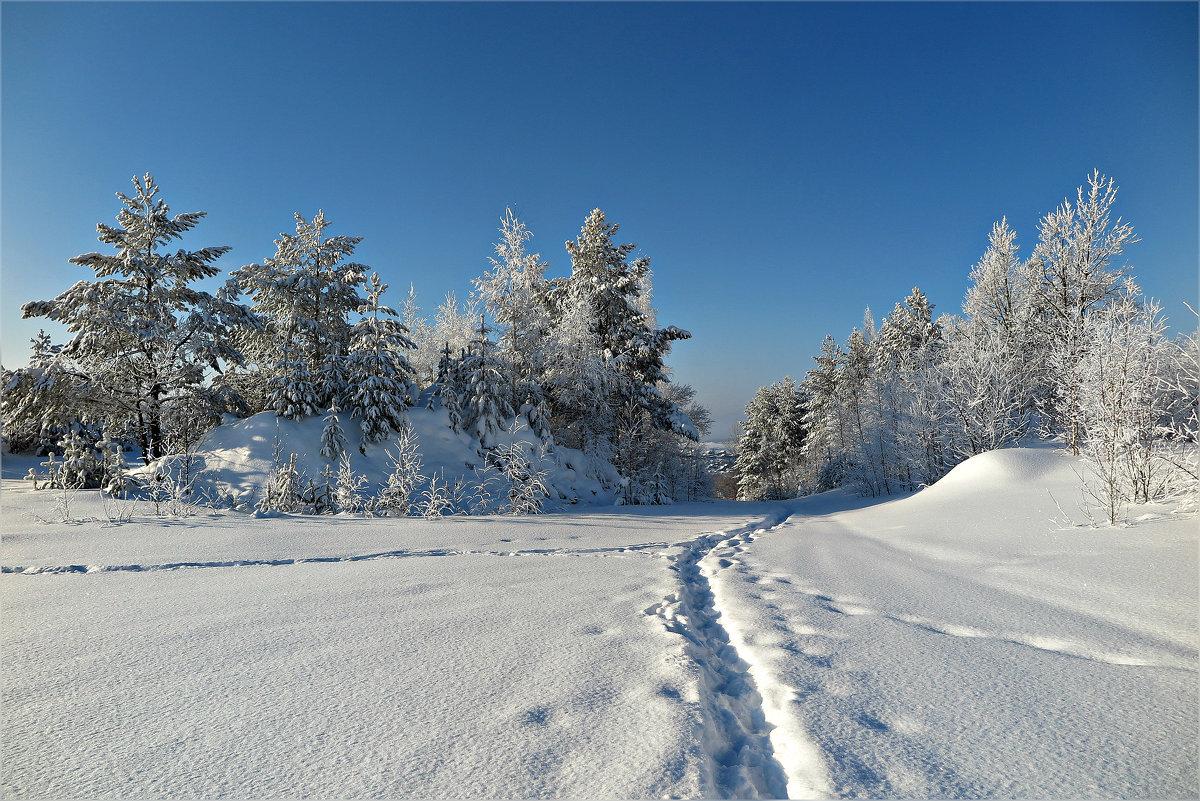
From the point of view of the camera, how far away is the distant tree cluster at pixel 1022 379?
5543 millimetres

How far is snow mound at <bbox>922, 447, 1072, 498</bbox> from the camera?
7672mm

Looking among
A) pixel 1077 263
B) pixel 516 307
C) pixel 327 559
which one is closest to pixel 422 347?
pixel 516 307

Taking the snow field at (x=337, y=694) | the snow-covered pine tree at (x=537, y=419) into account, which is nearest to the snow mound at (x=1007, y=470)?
the snow field at (x=337, y=694)

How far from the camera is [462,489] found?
1112 centimetres

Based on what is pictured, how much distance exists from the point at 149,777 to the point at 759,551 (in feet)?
17.6

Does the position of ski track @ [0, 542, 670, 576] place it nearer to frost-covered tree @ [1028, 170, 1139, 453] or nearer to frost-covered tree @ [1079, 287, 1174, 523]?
frost-covered tree @ [1079, 287, 1174, 523]

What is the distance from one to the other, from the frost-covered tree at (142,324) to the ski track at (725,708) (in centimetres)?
1239

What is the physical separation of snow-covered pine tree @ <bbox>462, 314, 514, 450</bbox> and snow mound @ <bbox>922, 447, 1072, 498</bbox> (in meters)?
9.91

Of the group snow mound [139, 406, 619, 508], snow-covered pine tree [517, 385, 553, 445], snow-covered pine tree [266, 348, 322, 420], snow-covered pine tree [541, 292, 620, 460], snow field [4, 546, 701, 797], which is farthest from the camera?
snow-covered pine tree [541, 292, 620, 460]

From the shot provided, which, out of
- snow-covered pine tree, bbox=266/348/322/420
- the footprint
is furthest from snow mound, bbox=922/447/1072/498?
snow-covered pine tree, bbox=266/348/322/420

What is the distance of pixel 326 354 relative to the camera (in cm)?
1315

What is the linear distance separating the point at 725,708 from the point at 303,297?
47.1ft

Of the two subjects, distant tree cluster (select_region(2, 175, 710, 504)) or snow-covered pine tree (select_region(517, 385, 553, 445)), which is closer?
distant tree cluster (select_region(2, 175, 710, 504))

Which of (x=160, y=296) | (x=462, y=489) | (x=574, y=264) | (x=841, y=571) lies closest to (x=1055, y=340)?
(x=574, y=264)
